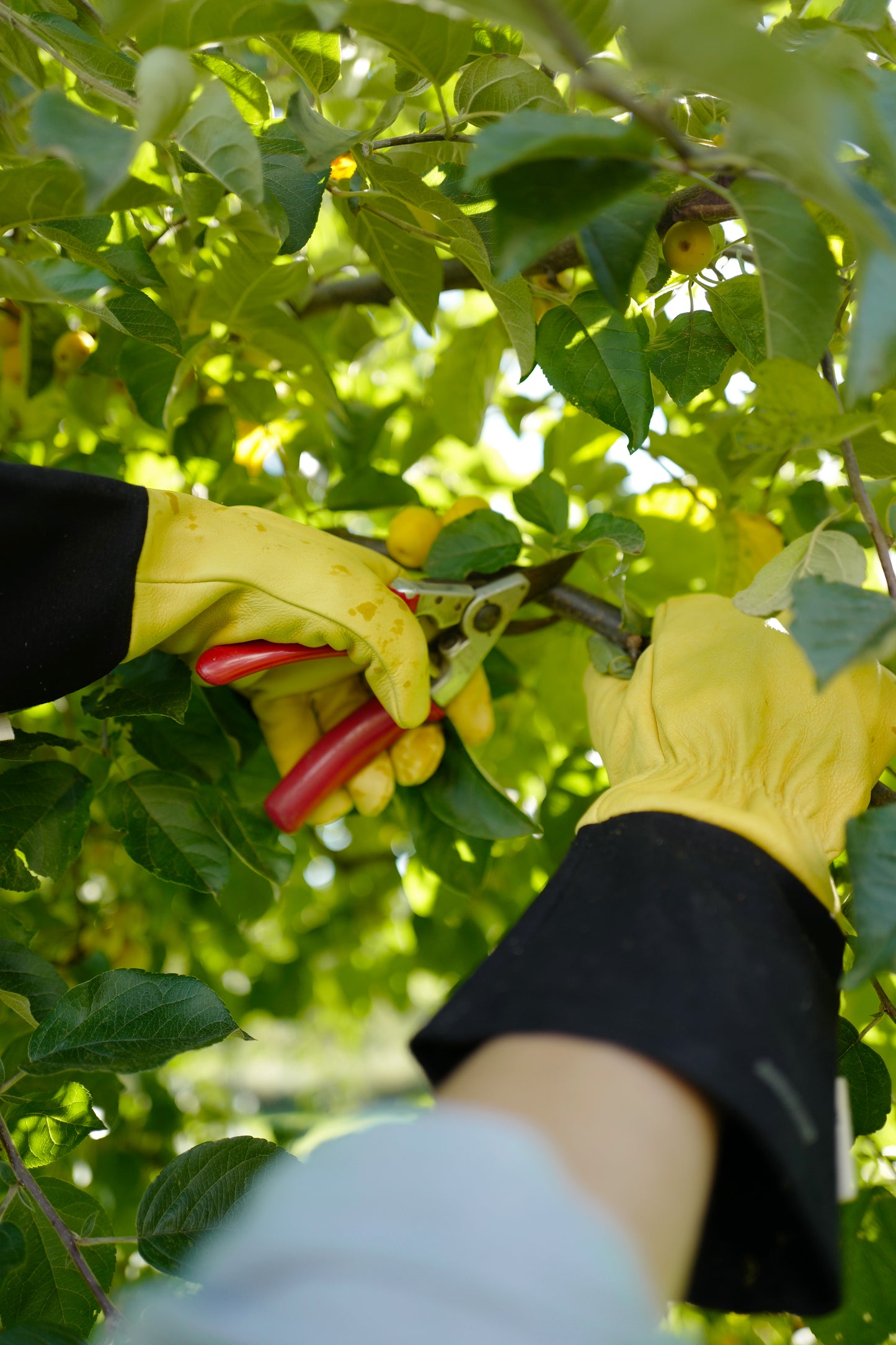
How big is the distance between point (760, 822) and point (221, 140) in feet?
1.94

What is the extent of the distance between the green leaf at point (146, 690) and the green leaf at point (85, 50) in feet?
1.70

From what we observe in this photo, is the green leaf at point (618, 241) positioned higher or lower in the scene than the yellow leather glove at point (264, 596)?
higher

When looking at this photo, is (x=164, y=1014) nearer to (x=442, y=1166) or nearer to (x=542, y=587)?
(x=442, y=1166)

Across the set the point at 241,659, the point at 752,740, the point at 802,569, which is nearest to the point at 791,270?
the point at 802,569

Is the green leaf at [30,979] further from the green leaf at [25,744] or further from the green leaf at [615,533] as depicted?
the green leaf at [615,533]

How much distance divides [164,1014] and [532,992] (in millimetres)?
388

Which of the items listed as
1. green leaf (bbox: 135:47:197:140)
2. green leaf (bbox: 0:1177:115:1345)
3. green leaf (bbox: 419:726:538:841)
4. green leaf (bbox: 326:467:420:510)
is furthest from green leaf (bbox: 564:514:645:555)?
green leaf (bbox: 0:1177:115:1345)

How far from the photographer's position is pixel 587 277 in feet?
4.80

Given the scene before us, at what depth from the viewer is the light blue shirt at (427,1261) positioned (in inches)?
14.9

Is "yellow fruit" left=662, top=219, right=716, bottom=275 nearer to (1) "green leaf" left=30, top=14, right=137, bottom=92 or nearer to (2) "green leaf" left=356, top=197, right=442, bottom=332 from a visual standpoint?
(2) "green leaf" left=356, top=197, right=442, bottom=332

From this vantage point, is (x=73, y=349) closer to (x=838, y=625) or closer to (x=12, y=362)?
(x=12, y=362)

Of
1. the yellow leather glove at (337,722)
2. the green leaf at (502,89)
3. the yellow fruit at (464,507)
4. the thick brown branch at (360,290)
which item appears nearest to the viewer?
the green leaf at (502,89)

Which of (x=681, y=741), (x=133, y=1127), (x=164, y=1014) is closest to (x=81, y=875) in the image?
(x=133, y=1127)

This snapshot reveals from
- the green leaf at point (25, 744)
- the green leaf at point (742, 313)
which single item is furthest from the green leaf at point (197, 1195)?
the green leaf at point (742, 313)
